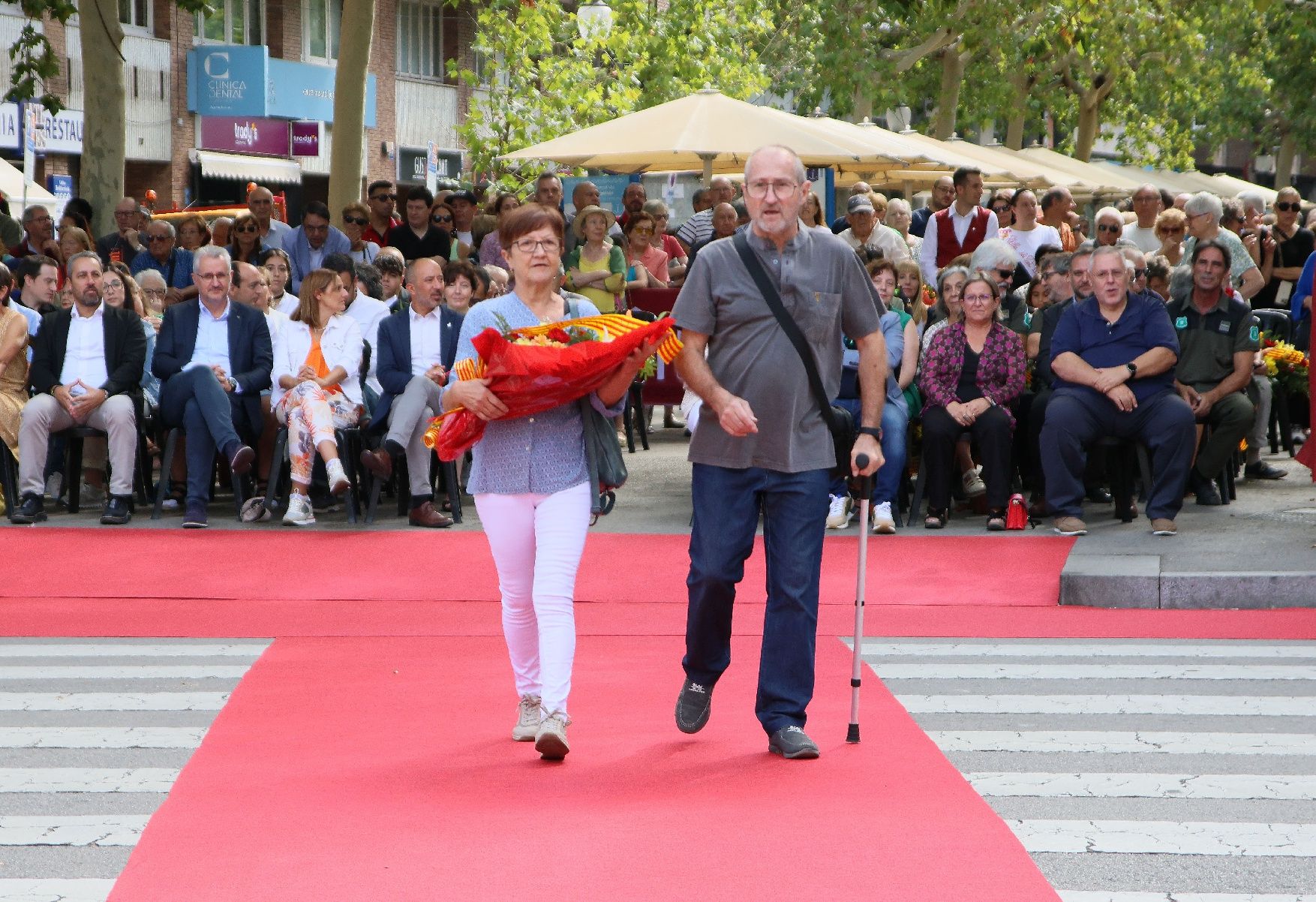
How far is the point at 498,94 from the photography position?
37.5 meters

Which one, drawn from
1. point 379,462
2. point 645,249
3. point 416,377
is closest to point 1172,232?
point 645,249

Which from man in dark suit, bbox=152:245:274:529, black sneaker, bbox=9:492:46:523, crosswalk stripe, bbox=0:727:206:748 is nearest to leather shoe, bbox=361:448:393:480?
man in dark suit, bbox=152:245:274:529

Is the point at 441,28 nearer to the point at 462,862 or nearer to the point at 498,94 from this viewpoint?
the point at 498,94

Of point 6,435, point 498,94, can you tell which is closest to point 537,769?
point 6,435

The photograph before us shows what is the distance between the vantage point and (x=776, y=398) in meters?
6.71

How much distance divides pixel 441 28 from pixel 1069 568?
1561 inches

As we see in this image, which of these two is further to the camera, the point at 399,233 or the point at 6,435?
the point at 399,233

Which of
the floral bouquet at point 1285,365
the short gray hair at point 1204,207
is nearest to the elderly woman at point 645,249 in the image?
the short gray hair at point 1204,207

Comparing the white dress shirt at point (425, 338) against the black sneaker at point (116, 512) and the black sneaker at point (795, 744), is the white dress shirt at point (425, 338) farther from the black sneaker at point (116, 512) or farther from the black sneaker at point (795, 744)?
the black sneaker at point (795, 744)

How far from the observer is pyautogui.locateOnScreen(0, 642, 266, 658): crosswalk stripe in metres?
9.07

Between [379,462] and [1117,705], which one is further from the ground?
[379,462]

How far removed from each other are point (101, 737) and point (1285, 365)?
35.3 feet

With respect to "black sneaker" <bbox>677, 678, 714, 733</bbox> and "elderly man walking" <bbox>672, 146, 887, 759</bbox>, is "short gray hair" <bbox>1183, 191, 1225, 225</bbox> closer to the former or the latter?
"elderly man walking" <bbox>672, 146, 887, 759</bbox>

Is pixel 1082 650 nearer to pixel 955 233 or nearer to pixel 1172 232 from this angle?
pixel 1172 232
